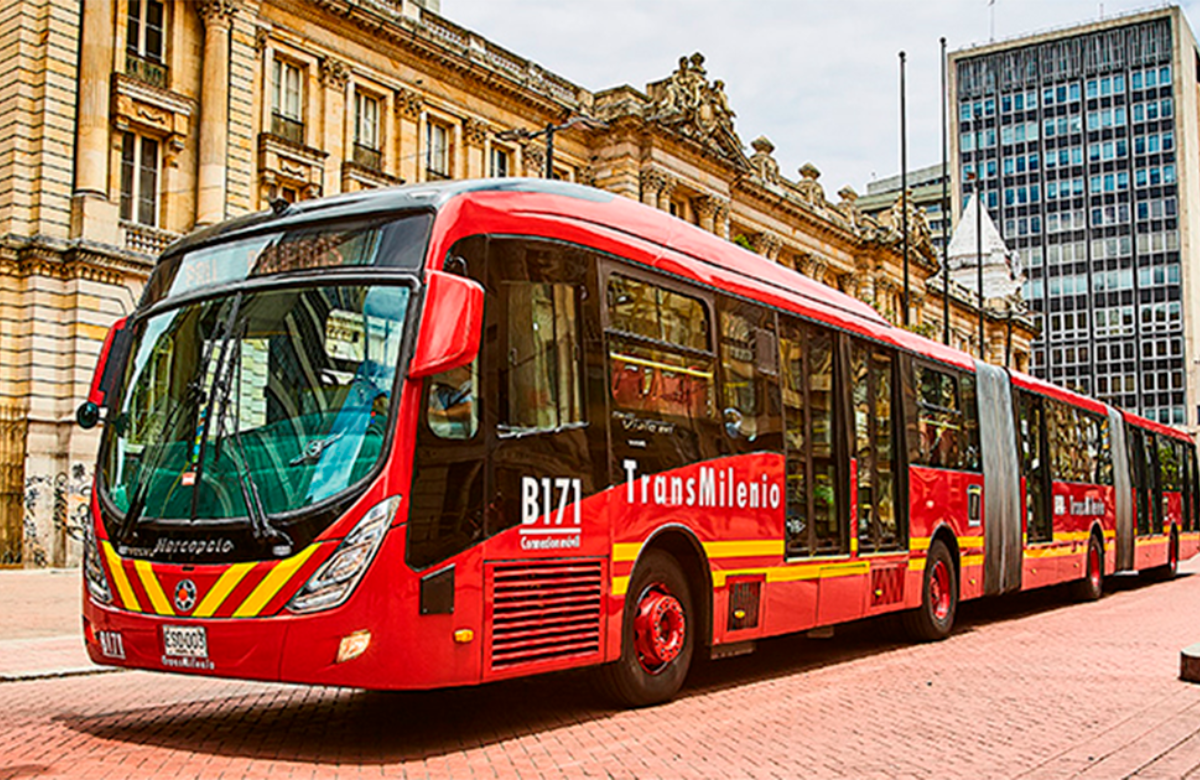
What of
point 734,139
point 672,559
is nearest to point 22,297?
point 672,559

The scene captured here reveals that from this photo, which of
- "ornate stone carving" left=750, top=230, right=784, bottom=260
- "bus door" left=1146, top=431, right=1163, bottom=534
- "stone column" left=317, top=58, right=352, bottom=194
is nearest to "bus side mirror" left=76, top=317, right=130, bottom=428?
"bus door" left=1146, top=431, right=1163, bottom=534

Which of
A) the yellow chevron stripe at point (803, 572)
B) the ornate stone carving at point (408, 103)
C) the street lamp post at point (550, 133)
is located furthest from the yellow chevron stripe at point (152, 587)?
the ornate stone carving at point (408, 103)

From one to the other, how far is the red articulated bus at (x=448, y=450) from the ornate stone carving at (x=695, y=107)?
40.9 metres

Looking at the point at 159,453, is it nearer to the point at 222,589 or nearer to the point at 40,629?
the point at 222,589

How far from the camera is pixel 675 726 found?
833 cm

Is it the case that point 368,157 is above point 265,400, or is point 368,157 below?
above

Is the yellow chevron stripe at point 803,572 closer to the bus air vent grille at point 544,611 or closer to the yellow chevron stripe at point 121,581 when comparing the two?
the bus air vent grille at point 544,611

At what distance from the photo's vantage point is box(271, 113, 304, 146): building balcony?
36.5 meters

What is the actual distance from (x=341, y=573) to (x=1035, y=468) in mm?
13714

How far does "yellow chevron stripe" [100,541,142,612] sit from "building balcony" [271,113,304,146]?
3023 centimetres

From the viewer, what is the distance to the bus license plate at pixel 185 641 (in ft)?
23.2

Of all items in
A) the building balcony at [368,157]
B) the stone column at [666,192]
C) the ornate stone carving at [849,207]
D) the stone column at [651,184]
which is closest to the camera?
the building balcony at [368,157]

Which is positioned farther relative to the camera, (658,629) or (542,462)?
(658,629)

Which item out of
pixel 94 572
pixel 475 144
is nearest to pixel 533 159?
pixel 475 144
